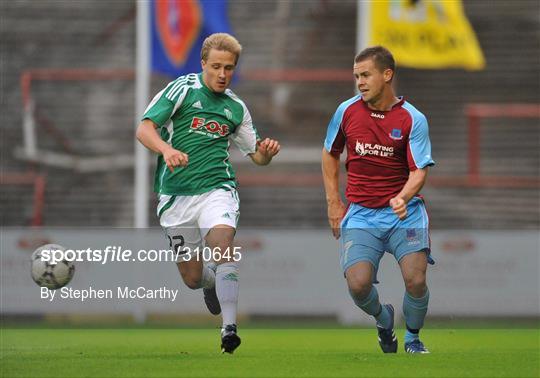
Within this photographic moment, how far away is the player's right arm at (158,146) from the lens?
25.0ft

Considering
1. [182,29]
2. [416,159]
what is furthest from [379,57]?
[182,29]

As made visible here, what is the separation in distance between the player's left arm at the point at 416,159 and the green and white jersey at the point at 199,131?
3.61 feet

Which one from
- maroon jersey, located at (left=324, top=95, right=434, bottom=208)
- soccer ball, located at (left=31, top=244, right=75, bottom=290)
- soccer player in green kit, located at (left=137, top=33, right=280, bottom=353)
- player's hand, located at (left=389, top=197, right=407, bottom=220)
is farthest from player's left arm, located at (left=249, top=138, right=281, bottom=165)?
soccer ball, located at (left=31, top=244, right=75, bottom=290)

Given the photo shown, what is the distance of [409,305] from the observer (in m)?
8.36

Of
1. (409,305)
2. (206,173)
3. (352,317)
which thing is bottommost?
(352,317)

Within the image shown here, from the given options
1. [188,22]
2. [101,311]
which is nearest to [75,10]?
[188,22]

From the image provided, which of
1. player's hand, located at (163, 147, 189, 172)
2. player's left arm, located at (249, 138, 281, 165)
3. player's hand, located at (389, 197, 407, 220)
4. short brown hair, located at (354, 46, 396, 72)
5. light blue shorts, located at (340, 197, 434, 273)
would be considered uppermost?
short brown hair, located at (354, 46, 396, 72)

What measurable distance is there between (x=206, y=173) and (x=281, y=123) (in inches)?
467

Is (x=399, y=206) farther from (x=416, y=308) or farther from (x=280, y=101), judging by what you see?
(x=280, y=101)

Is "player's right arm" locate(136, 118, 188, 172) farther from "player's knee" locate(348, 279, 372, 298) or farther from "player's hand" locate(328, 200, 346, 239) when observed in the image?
"player's knee" locate(348, 279, 372, 298)

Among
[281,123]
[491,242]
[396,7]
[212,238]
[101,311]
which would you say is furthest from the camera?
[281,123]

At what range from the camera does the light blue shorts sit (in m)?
8.25

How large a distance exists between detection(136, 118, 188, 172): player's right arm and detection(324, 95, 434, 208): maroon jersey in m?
1.16

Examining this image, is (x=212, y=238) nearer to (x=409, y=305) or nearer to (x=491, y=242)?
(x=409, y=305)
